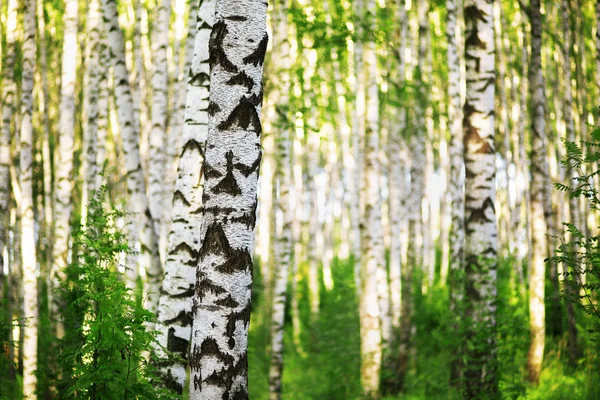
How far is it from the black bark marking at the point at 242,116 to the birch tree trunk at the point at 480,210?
3.59 m

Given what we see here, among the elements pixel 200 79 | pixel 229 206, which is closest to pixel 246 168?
pixel 229 206

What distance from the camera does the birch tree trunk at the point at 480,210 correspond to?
633cm

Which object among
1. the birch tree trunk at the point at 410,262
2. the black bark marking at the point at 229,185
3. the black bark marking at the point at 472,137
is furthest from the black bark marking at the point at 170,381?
the birch tree trunk at the point at 410,262

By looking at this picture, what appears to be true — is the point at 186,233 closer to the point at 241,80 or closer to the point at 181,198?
the point at 181,198

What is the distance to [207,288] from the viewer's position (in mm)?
3416

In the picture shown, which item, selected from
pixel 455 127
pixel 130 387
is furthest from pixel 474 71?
pixel 130 387

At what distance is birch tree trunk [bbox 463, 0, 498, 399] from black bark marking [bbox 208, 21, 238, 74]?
12.2 ft

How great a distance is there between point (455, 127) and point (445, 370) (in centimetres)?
445

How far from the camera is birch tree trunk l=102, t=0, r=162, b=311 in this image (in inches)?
264

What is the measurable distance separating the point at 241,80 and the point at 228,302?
1345mm

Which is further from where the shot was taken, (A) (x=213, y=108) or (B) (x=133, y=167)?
(B) (x=133, y=167)

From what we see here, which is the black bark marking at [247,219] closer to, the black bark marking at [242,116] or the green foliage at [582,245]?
the black bark marking at [242,116]

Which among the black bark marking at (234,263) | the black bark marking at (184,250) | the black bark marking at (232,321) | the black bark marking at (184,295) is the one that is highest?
the black bark marking at (184,250)

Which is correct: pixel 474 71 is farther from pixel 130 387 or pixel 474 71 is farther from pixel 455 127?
pixel 130 387
